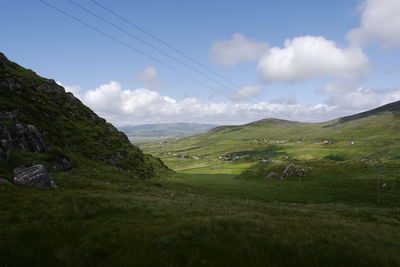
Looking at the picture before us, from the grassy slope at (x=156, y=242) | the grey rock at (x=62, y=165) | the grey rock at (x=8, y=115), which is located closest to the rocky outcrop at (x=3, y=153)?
the grey rock at (x=62, y=165)

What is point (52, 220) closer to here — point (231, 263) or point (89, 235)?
point (89, 235)

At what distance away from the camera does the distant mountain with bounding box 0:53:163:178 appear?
1610 inches

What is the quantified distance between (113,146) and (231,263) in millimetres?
81169

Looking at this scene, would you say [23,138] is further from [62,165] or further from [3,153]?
[3,153]

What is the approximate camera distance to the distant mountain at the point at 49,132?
4091 centimetres

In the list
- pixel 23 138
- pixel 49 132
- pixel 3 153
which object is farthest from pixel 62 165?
pixel 49 132

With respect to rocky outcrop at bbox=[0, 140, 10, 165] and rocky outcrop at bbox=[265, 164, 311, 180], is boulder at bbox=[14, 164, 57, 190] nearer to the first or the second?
→ rocky outcrop at bbox=[0, 140, 10, 165]

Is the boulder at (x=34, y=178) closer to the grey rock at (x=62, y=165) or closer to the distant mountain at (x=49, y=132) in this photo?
the distant mountain at (x=49, y=132)

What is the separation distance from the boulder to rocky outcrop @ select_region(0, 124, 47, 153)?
19698mm

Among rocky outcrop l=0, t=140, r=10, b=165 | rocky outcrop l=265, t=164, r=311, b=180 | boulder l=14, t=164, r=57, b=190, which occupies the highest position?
rocky outcrop l=0, t=140, r=10, b=165

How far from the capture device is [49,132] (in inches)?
2411

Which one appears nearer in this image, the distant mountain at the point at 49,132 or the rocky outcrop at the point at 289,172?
the distant mountain at the point at 49,132

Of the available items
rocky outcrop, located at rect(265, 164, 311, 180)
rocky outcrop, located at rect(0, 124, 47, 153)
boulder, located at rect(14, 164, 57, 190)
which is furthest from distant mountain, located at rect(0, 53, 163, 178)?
rocky outcrop, located at rect(265, 164, 311, 180)

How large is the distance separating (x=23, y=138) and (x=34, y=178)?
24.8 m
